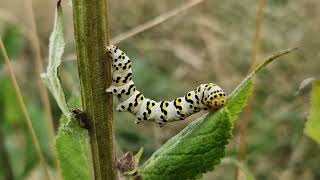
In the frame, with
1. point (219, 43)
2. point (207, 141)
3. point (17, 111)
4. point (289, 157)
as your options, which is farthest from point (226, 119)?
point (219, 43)

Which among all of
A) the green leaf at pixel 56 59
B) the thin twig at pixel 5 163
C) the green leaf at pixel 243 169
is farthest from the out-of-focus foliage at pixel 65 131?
the thin twig at pixel 5 163

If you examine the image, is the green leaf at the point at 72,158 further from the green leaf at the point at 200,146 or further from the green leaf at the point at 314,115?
the green leaf at the point at 314,115

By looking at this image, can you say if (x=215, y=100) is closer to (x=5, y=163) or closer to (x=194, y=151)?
(x=194, y=151)

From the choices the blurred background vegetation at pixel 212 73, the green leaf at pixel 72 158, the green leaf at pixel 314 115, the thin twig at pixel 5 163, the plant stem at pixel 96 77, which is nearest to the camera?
the plant stem at pixel 96 77

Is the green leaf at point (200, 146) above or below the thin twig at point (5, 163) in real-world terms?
below

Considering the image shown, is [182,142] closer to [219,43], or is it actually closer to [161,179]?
[161,179]

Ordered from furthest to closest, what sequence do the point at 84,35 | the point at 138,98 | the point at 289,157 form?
the point at 289,157 → the point at 138,98 → the point at 84,35

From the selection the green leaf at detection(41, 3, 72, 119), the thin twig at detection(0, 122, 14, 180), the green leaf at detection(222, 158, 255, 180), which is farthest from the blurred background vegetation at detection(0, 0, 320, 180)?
the green leaf at detection(41, 3, 72, 119)
